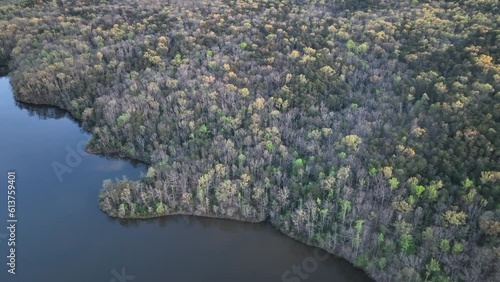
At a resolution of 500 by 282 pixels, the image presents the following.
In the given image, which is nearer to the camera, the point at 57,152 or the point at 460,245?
the point at 460,245

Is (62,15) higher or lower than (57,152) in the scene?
higher

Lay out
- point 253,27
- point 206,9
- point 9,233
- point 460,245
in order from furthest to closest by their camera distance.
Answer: point 206,9 < point 253,27 < point 9,233 < point 460,245

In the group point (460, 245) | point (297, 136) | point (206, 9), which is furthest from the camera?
point (206, 9)

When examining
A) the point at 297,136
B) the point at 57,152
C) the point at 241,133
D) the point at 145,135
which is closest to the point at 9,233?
the point at 57,152

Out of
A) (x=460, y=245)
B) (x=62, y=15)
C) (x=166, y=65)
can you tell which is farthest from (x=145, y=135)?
(x=62, y=15)

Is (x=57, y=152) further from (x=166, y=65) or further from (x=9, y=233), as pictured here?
(x=166, y=65)

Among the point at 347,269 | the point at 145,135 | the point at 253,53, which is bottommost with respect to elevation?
the point at 347,269
